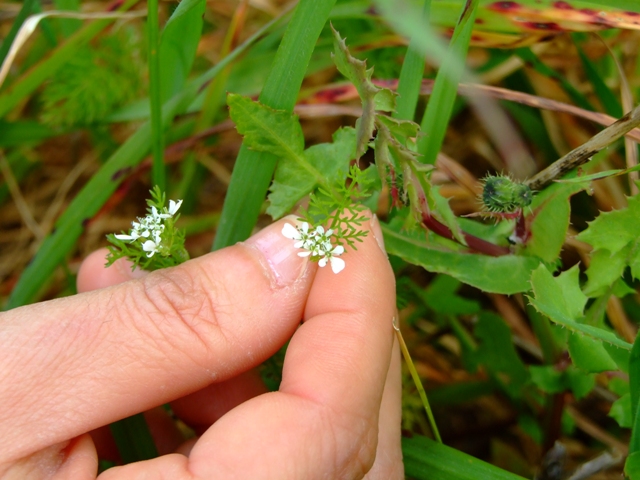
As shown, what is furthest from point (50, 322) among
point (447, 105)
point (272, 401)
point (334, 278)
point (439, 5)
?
point (439, 5)

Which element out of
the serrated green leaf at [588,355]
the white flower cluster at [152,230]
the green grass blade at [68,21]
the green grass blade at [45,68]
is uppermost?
the green grass blade at [68,21]

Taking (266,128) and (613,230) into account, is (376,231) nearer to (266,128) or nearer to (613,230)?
(266,128)

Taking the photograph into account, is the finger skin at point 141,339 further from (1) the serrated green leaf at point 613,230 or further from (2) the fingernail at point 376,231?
(1) the serrated green leaf at point 613,230

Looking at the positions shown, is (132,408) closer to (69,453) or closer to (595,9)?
(69,453)

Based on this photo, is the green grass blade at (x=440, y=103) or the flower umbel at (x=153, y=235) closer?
the flower umbel at (x=153, y=235)

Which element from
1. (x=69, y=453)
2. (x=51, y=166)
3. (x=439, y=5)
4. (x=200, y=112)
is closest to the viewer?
(x=69, y=453)

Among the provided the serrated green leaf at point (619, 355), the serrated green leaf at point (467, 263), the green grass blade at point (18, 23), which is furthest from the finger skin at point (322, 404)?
the green grass blade at point (18, 23)

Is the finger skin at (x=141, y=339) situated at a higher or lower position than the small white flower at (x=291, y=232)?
lower
